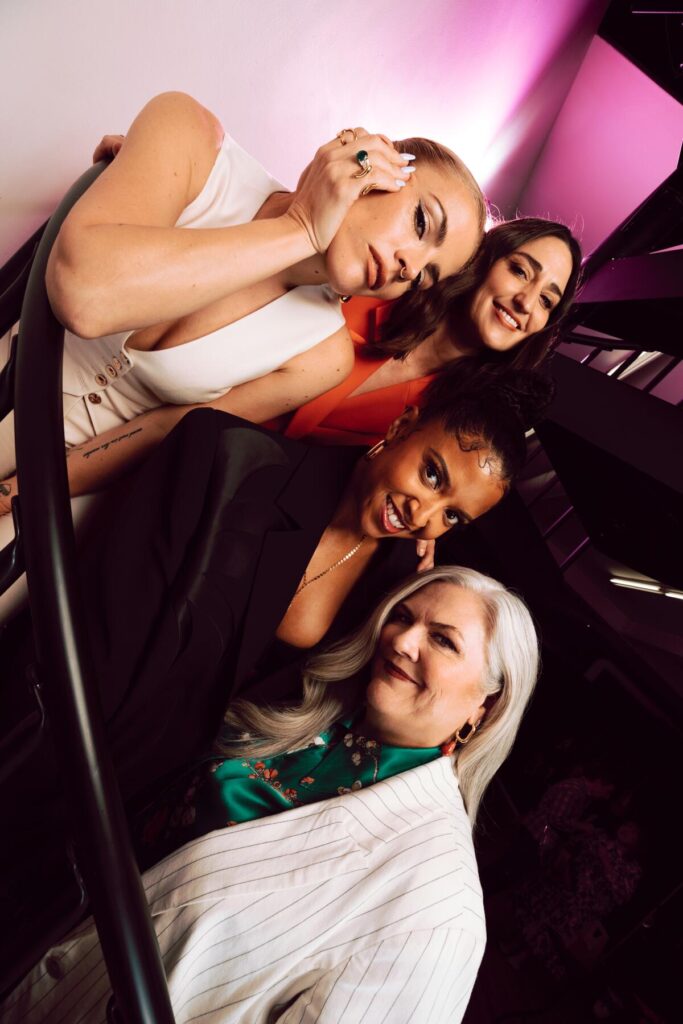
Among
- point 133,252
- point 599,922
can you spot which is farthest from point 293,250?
point 599,922

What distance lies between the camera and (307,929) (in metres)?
1.40

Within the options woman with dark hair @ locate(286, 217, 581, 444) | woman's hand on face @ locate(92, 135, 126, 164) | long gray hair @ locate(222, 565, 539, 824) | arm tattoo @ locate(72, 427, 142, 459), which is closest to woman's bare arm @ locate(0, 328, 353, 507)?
arm tattoo @ locate(72, 427, 142, 459)

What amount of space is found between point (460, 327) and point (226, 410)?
0.83m

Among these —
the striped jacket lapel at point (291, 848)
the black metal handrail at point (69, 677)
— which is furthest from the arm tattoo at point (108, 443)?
the striped jacket lapel at point (291, 848)

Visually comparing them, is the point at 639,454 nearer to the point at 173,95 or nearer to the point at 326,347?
the point at 326,347

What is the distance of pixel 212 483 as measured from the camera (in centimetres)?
145

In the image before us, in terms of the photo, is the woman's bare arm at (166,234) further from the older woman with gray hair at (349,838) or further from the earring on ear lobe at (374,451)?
the older woman with gray hair at (349,838)

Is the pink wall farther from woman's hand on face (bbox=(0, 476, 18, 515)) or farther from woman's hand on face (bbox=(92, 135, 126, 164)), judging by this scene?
woman's hand on face (bbox=(0, 476, 18, 515))

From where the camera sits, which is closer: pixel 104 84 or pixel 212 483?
pixel 212 483

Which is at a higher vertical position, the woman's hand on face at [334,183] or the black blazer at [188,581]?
the woman's hand on face at [334,183]

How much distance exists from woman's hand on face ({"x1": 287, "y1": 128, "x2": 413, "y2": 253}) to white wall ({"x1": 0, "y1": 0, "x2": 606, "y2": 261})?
0.94 meters

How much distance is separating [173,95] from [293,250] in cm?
39

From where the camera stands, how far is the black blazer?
1.31 metres

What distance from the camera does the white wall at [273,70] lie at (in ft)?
5.50
